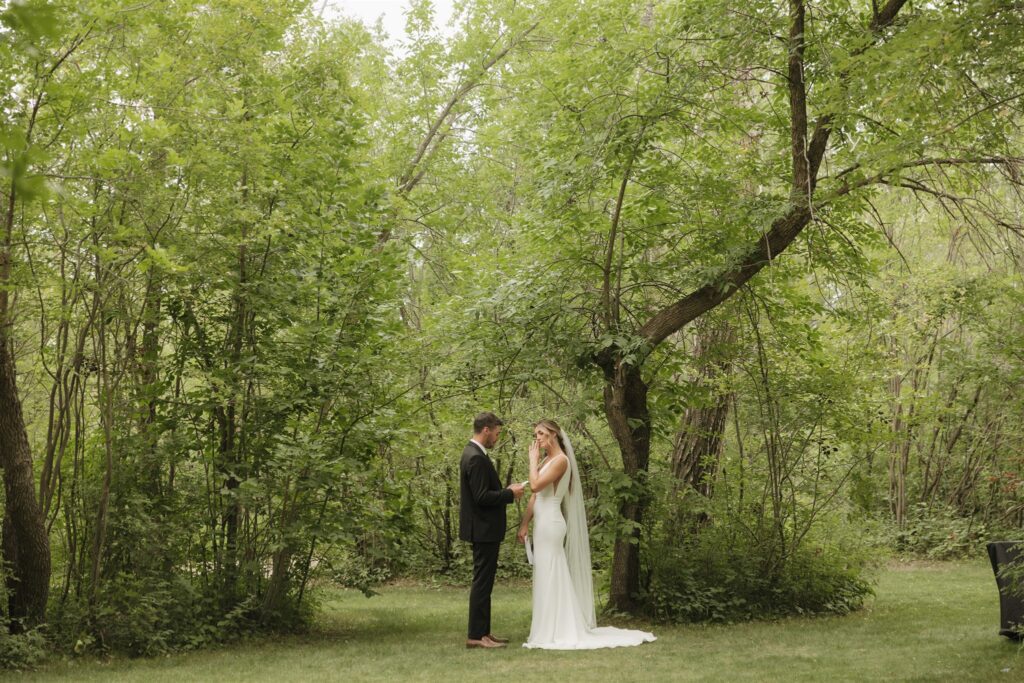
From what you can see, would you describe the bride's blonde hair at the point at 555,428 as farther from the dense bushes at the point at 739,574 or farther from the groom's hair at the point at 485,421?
the dense bushes at the point at 739,574

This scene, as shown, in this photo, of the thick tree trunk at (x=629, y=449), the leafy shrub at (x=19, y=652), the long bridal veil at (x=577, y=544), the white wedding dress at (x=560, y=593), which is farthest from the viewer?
the thick tree trunk at (x=629, y=449)

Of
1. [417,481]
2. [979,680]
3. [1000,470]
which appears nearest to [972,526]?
[1000,470]

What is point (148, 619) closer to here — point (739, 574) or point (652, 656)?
point (652, 656)

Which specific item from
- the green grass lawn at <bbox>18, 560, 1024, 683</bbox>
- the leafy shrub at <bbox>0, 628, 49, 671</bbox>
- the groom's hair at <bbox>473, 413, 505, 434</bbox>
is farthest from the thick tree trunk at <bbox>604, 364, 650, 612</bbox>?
the leafy shrub at <bbox>0, 628, 49, 671</bbox>

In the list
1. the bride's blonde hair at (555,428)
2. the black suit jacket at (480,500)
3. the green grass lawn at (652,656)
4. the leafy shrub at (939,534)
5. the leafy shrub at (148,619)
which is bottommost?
the green grass lawn at (652,656)

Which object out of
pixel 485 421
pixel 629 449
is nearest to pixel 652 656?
pixel 485 421

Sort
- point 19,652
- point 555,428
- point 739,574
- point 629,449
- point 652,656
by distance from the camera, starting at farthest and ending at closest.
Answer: point 739,574
point 629,449
point 555,428
point 652,656
point 19,652

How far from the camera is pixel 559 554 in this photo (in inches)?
351

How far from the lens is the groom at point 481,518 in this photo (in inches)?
333

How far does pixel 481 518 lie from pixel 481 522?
33mm

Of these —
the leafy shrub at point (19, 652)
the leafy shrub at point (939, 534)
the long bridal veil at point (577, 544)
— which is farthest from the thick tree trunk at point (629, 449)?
the leafy shrub at point (939, 534)

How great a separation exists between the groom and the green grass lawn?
0.31 meters

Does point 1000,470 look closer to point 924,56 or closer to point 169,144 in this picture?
point 924,56

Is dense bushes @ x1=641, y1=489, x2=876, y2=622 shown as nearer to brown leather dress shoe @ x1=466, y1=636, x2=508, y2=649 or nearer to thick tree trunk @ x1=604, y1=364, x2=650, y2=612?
thick tree trunk @ x1=604, y1=364, x2=650, y2=612
